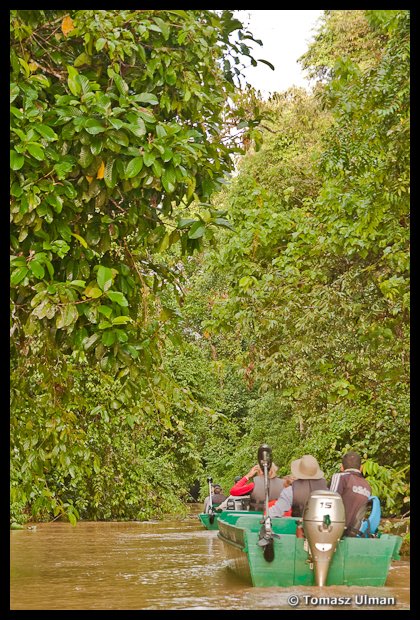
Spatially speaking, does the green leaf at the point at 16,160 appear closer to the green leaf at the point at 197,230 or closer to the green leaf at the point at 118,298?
the green leaf at the point at 118,298

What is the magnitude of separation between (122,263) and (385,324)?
4437 mm

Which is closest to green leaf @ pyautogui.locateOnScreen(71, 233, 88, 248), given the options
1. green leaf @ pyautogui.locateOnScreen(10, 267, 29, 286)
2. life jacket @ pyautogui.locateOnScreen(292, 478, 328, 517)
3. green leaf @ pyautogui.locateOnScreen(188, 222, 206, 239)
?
green leaf @ pyautogui.locateOnScreen(10, 267, 29, 286)

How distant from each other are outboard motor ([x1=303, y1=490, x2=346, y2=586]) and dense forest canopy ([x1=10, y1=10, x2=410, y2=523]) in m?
1.72

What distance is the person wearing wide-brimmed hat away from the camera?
11.2 m

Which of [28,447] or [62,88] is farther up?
[62,88]

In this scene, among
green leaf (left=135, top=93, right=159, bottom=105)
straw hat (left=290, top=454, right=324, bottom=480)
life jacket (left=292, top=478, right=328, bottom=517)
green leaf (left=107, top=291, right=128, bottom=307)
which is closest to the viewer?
green leaf (left=107, top=291, right=128, bottom=307)

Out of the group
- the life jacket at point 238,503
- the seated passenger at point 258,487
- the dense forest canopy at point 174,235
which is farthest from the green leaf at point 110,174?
the life jacket at point 238,503

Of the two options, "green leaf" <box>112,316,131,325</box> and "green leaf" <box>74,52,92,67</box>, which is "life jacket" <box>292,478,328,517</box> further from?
"green leaf" <box>74,52,92,67</box>

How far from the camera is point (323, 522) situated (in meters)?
9.91

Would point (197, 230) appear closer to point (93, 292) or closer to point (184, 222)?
point (184, 222)

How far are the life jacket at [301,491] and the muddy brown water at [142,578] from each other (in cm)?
97
